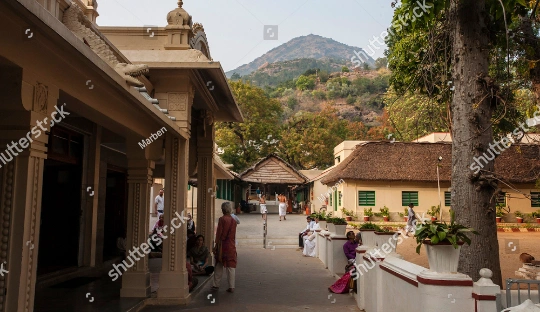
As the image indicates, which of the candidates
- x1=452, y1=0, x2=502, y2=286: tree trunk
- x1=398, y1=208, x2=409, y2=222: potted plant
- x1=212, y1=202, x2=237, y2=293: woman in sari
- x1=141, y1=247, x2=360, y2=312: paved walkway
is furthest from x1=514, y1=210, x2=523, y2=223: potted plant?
x1=212, y1=202, x2=237, y2=293: woman in sari

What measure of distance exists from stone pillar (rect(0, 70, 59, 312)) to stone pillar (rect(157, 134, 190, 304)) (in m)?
4.20

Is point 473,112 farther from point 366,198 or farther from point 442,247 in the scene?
point 366,198

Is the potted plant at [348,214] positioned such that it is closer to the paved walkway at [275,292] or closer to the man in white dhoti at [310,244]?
the man in white dhoti at [310,244]

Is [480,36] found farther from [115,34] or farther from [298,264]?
[298,264]

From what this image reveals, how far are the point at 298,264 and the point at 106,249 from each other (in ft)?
18.4

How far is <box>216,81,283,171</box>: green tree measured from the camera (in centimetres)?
3950

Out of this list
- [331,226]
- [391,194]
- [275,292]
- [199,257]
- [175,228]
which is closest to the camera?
[175,228]

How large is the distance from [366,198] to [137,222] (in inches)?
777

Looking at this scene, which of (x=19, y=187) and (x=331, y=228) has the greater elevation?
(x=19, y=187)

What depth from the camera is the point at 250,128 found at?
40.1m

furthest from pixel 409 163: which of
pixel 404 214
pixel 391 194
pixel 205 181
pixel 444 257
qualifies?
pixel 444 257

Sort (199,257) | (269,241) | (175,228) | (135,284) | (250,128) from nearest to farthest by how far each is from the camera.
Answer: (135,284)
(175,228)
(199,257)
(269,241)
(250,128)

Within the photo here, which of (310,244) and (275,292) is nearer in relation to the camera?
(275,292)

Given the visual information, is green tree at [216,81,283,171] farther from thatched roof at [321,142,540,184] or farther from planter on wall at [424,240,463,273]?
planter on wall at [424,240,463,273]
